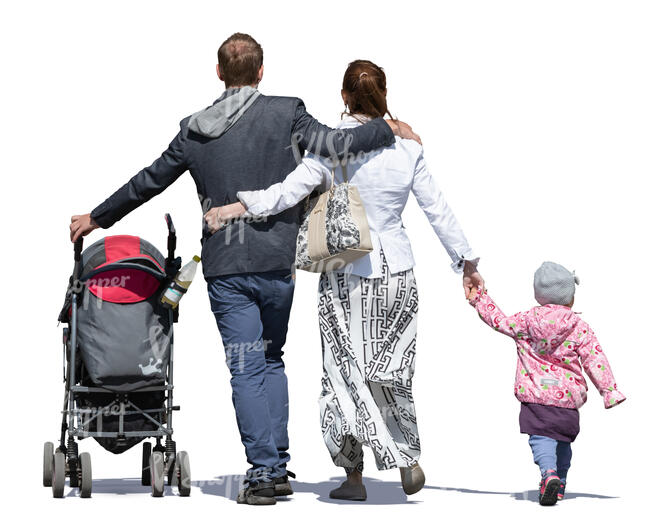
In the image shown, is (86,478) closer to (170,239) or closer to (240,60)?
(170,239)

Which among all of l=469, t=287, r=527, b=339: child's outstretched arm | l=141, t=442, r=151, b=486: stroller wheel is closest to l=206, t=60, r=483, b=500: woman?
l=469, t=287, r=527, b=339: child's outstretched arm

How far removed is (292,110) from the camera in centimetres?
966

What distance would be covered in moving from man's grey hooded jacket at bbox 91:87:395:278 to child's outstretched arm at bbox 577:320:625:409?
1.68 metres

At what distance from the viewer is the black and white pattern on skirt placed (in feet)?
31.1

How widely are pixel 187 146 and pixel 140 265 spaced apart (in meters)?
0.79

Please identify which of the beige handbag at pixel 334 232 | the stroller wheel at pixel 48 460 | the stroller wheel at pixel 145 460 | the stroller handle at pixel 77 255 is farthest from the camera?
the stroller wheel at pixel 145 460

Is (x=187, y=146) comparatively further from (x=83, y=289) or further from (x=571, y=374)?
(x=571, y=374)

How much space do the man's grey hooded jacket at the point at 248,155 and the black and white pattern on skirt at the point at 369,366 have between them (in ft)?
1.44

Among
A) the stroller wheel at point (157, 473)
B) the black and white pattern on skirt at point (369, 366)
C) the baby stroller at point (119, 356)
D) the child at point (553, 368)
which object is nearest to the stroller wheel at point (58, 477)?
the baby stroller at point (119, 356)

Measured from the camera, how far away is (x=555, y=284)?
31.2 feet

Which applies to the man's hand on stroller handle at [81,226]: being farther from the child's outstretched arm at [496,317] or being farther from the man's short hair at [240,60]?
the child's outstretched arm at [496,317]

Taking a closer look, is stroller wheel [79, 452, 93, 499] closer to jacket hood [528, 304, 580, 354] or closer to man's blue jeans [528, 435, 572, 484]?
man's blue jeans [528, 435, 572, 484]

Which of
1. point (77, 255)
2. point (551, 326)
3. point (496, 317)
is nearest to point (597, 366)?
point (551, 326)

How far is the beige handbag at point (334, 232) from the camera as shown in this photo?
30.6 ft
